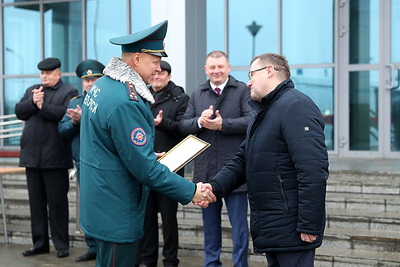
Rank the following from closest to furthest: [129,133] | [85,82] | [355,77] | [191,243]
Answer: [129,133] → [85,82] → [191,243] → [355,77]

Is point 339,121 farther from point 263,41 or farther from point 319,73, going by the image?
point 263,41

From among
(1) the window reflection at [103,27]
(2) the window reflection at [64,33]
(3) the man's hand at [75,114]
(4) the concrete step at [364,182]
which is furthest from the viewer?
(2) the window reflection at [64,33]

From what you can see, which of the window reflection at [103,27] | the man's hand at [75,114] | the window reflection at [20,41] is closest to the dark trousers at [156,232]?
the man's hand at [75,114]

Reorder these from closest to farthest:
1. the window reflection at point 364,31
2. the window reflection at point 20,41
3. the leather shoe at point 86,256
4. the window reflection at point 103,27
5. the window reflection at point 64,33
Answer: the leather shoe at point 86,256
the window reflection at point 364,31
the window reflection at point 103,27
the window reflection at point 64,33
the window reflection at point 20,41

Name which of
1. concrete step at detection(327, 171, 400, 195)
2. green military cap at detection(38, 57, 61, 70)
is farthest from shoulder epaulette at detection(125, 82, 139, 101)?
concrete step at detection(327, 171, 400, 195)

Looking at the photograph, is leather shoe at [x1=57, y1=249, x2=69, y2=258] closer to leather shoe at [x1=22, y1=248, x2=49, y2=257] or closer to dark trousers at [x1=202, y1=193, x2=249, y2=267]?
leather shoe at [x1=22, y1=248, x2=49, y2=257]

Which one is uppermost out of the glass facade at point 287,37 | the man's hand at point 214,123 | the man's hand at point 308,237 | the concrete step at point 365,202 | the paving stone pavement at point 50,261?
the glass facade at point 287,37

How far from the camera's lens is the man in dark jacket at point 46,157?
673 centimetres

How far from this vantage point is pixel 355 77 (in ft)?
33.9

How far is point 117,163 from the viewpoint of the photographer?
376 cm

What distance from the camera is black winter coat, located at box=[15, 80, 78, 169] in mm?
6707

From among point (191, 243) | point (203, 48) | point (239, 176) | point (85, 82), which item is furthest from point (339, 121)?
point (239, 176)

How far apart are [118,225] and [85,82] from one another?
2.84 metres

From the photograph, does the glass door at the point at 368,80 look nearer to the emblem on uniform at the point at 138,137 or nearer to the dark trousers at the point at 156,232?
the dark trousers at the point at 156,232
